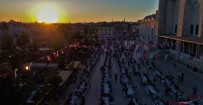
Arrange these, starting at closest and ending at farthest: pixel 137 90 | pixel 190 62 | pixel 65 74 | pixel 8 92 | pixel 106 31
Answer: pixel 8 92
pixel 137 90
pixel 65 74
pixel 190 62
pixel 106 31

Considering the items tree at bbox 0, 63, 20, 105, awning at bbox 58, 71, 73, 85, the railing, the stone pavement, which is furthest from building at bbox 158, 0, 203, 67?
tree at bbox 0, 63, 20, 105

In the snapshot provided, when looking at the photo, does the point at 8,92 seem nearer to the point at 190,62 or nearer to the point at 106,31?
the point at 190,62

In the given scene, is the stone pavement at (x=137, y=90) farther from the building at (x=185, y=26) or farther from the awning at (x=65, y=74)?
the building at (x=185, y=26)

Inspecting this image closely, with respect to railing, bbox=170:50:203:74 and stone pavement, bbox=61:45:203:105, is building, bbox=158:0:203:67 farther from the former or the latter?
stone pavement, bbox=61:45:203:105

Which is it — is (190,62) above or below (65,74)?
below

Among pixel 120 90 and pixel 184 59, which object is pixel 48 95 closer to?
pixel 120 90

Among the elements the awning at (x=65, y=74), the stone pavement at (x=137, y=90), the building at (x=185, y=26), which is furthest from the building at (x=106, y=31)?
the awning at (x=65, y=74)

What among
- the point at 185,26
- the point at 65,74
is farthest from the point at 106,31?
the point at 65,74

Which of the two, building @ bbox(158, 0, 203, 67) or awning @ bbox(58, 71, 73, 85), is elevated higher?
building @ bbox(158, 0, 203, 67)

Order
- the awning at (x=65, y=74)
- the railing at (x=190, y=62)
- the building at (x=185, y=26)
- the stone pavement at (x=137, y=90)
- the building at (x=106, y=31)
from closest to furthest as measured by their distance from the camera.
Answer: the stone pavement at (x=137, y=90), the awning at (x=65, y=74), the railing at (x=190, y=62), the building at (x=185, y=26), the building at (x=106, y=31)

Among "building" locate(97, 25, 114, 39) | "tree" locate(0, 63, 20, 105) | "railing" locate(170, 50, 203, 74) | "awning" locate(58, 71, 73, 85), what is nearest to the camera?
"tree" locate(0, 63, 20, 105)
